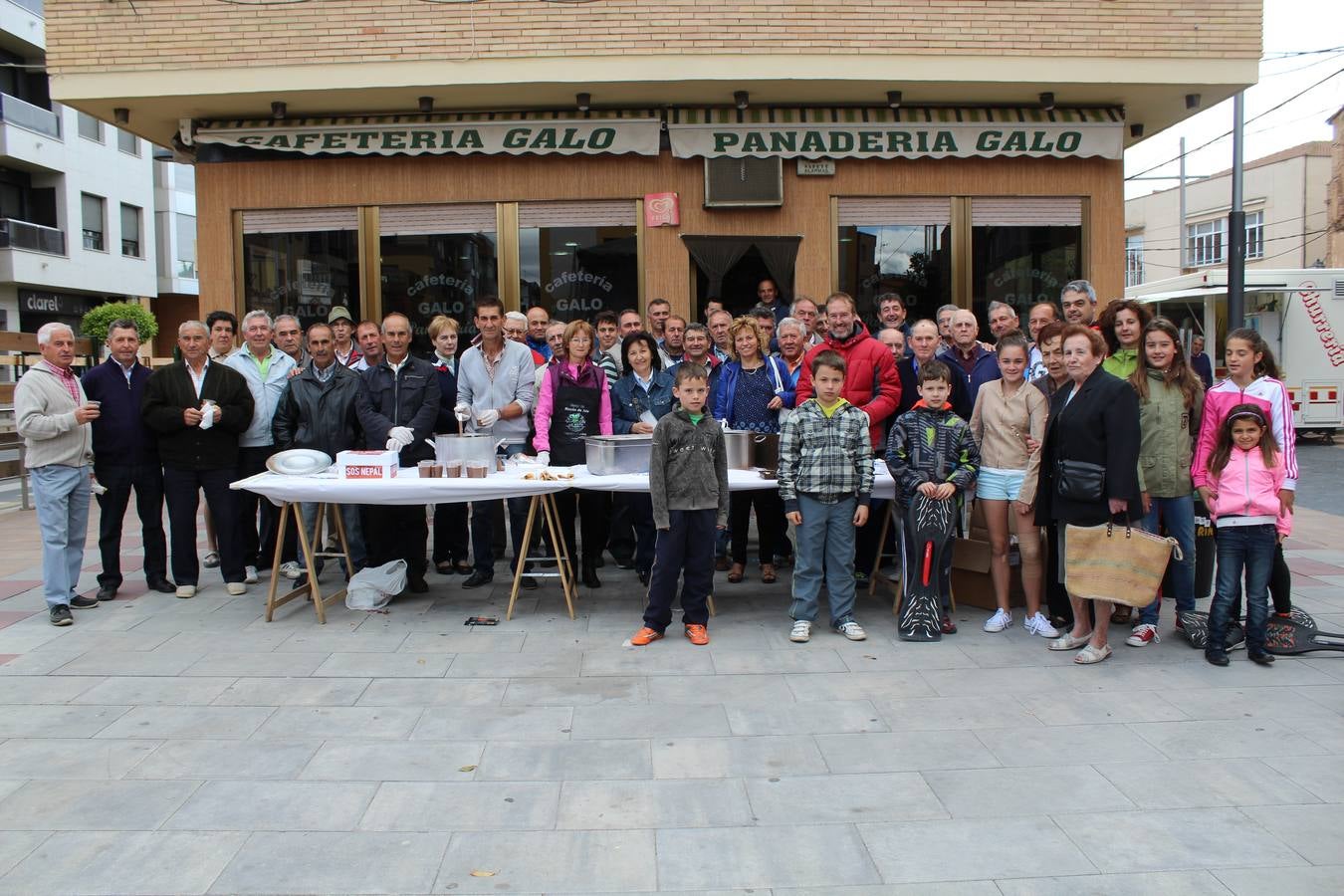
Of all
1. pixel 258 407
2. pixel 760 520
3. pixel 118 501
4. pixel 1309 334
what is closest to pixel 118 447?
pixel 118 501

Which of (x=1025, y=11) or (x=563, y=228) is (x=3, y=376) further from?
(x=1025, y=11)

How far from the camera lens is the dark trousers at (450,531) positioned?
812 cm

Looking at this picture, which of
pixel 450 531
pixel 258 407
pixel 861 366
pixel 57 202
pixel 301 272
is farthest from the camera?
pixel 57 202

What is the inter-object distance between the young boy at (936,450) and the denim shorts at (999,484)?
0.30 ft

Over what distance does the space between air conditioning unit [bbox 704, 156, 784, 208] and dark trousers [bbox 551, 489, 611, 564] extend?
4.63 m

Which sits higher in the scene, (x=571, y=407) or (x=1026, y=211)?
(x=1026, y=211)

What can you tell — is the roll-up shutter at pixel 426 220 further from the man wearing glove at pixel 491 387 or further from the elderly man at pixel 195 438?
the elderly man at pixel 195 438

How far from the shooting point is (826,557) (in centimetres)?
631

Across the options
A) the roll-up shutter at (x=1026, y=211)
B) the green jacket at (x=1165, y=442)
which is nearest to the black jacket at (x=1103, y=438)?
the green jacket at (x=1165, y=442)

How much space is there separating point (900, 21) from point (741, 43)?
5.48ft

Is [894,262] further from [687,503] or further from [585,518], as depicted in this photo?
[687,503]

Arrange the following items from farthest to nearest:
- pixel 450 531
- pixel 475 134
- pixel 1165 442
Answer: pixel 475 134, pixel 450 531, pixel 1165 442

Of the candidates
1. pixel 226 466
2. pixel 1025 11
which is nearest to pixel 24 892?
pixel 226 466

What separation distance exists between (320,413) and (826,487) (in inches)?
149
